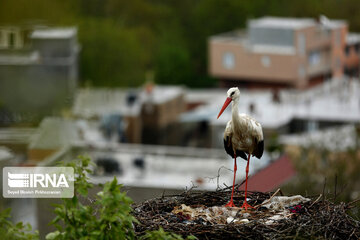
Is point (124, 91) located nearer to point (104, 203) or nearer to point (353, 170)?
point (353, 170)

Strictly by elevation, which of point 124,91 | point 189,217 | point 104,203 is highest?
point 104,203

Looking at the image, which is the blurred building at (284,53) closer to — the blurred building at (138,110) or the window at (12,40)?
the blurred building at (138,110)

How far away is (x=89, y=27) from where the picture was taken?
92.9 m

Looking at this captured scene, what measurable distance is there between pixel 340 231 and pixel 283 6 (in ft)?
336

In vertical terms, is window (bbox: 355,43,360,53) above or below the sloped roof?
below

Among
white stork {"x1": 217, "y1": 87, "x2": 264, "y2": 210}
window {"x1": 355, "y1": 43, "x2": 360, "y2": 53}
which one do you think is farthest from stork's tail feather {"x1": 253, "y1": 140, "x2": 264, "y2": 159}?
window {"x1": 355, "y1": 43, "x2": 360, "y2": 53}

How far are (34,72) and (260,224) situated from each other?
150 feet

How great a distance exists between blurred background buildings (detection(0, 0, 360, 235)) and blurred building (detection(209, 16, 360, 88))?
0.38 feet

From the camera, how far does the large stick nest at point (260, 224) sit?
14.2m

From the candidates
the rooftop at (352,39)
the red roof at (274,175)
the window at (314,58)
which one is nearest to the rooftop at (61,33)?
the red roof at (274,175)

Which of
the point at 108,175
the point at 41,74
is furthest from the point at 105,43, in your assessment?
the point at 108,175

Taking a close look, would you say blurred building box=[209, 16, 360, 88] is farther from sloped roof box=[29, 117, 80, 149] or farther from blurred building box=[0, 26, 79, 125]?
sloped roof box=[29, 117, 80, 149]

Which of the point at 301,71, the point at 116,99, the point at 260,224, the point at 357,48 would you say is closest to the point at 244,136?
the point at 260,224

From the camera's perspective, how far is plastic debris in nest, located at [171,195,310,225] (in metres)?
14.8
